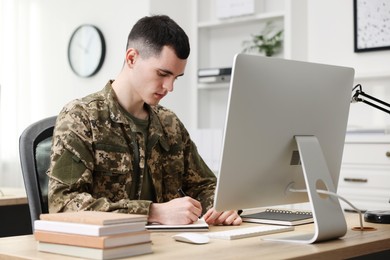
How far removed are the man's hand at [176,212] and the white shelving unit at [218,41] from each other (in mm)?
2671

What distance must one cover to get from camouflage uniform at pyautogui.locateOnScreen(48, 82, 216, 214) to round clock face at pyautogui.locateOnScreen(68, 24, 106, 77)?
107 inches

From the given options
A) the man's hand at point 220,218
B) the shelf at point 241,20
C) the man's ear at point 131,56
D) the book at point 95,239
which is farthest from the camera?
the shelf at point 241,20

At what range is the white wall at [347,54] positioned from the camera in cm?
396

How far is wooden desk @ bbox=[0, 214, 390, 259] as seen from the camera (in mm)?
1467

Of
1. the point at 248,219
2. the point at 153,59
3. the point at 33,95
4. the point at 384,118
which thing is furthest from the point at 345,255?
the point at 33,95

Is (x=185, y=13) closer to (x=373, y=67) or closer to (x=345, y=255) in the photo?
(x=373, y=67)

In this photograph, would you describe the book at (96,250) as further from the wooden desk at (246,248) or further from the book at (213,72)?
the book at (213,72)

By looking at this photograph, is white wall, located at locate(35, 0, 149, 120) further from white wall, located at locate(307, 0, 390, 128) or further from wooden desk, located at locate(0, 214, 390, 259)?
wooden desk, located at locate(0, 214, 390, 259)

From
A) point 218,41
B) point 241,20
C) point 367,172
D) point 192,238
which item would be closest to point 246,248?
point 192,238

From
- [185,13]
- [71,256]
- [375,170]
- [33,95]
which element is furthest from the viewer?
[33,95]

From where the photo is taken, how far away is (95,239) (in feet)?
4.59

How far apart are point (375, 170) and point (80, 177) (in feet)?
6.62

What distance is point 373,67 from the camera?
3996mm

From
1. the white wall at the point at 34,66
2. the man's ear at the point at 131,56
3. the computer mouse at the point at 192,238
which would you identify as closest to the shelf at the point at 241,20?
the white wall at the point at 34,66
